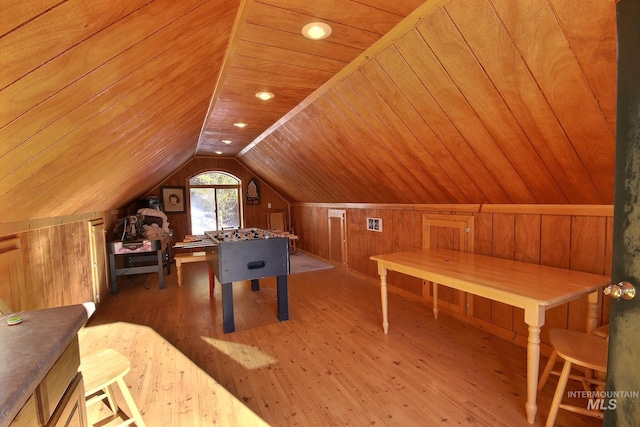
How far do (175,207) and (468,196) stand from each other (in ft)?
21.9

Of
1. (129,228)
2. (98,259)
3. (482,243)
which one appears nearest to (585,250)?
(482,243)

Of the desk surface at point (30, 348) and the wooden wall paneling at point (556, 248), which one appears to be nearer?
the desk surface at point (30, 348)

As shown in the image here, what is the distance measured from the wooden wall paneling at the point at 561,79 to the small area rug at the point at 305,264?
450 cm

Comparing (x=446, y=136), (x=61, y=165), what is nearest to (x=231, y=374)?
(x=61, y=165)

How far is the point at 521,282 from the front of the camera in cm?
207

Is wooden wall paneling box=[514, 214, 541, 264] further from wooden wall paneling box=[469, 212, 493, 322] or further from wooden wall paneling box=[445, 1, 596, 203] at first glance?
wooden wall paneling box=[445, 1, 596, 203]

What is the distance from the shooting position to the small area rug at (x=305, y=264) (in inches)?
228

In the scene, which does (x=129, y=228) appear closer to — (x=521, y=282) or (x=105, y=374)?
(x=105, y=374)

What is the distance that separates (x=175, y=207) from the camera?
736cm

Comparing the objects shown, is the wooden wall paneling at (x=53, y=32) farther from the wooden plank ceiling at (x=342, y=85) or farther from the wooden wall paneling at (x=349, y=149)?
the wooden wall paneling at (x=349, y=149)

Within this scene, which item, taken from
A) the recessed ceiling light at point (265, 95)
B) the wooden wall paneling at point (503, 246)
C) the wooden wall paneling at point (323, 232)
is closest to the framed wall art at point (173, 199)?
the wooden wall paneling at point (323, 232)

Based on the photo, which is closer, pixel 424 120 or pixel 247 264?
pixel 424 120

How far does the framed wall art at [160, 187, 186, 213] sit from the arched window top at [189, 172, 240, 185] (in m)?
0.39

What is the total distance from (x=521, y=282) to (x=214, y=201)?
23.6 ft
